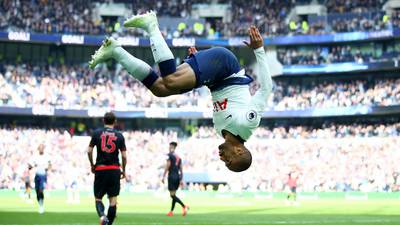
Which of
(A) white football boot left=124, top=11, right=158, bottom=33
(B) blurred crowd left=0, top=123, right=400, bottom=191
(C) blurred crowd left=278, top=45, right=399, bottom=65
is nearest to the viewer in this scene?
(A) white football boot left=124, top=11, right=158, bottom=33

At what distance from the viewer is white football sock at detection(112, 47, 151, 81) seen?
31.3 ft

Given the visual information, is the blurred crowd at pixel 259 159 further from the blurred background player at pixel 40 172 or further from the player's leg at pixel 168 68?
the player's leg at pixel 168 68

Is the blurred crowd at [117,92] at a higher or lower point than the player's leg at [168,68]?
higher

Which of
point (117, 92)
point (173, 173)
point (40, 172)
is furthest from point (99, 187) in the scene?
point (117, 92)

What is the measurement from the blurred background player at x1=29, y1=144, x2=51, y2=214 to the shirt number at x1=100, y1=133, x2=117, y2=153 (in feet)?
28.9

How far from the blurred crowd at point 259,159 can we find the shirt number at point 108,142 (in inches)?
1227

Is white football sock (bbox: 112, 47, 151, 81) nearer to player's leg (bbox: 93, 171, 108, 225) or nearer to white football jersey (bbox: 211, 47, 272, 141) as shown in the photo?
white football jersey (bbox: 211, 47, 272, 141)

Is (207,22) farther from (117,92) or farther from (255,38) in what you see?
(255,38)

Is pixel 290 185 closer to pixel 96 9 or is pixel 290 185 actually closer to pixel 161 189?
pixel 161 189

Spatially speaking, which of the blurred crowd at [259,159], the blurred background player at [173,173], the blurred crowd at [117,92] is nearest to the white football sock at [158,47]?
the blurred background player at [173,173]

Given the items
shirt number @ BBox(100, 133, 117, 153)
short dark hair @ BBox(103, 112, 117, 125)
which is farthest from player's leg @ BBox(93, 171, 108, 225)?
short dark hair @ BBox(103, 112, 117, 125)

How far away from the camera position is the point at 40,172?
23.8m

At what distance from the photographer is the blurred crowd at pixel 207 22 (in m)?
60.1

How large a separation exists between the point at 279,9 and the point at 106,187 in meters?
52.7
